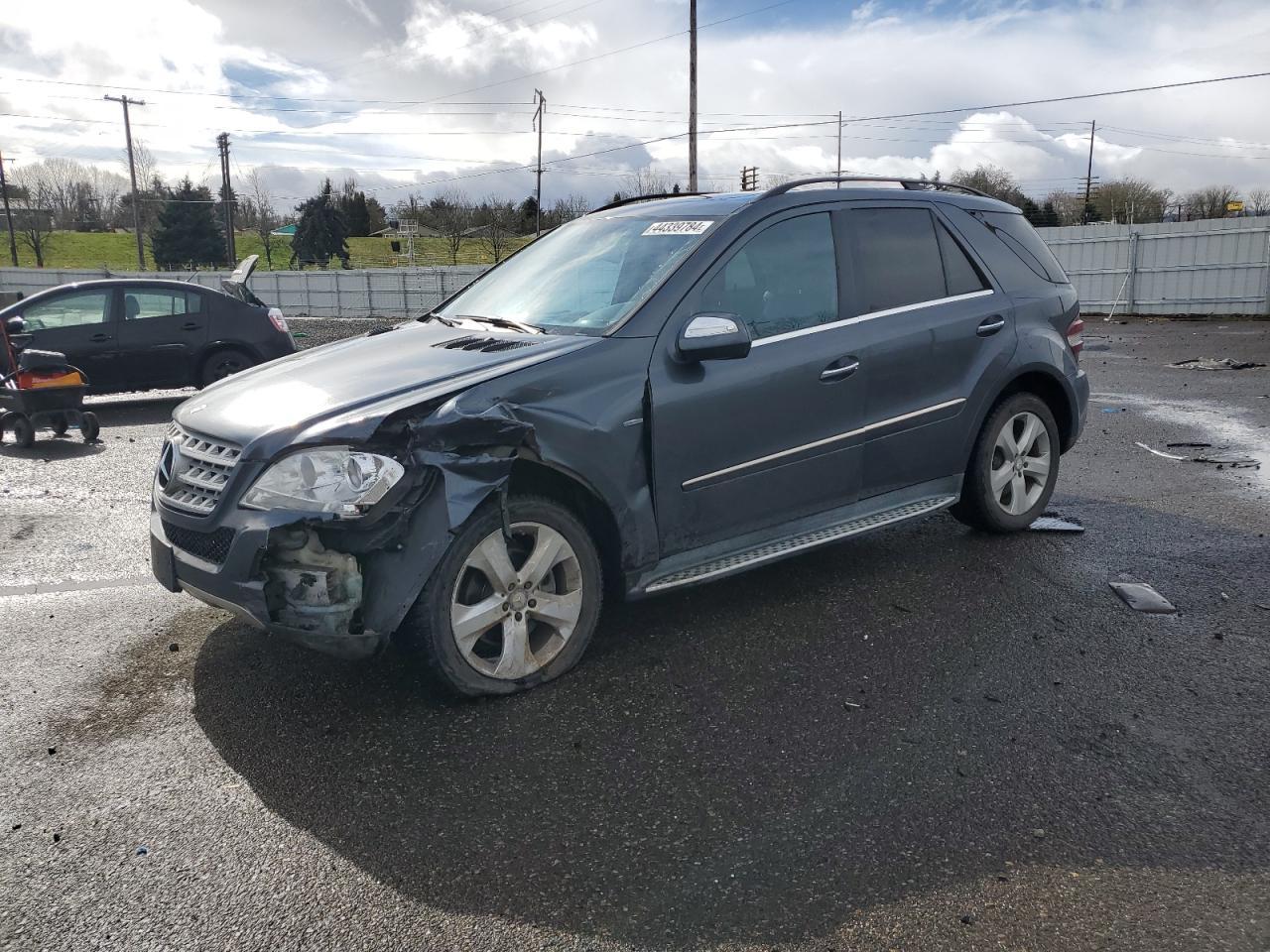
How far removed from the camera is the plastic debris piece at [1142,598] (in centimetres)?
462

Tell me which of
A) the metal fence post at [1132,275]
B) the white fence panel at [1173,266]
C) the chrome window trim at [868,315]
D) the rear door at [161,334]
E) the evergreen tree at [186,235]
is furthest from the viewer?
the evergreen tree at [186,235]

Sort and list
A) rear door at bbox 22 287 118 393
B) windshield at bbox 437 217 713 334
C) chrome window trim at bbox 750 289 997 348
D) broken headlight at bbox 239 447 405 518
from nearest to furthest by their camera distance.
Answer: broken headlight at bbox 239 447 405 518, windshield at bbox 437 217 713 334, chrome window trim at bbox 750 289 997 348, rear door at bbox 22 287 118 393

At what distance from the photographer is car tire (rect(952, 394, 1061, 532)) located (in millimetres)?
5414

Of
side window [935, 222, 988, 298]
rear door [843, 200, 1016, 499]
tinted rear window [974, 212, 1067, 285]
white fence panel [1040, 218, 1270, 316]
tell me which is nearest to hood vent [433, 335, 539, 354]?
rear door [843, 200, 1016, 499]

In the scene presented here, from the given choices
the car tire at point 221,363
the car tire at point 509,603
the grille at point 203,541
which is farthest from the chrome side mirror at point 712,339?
the car tire at point 221,363

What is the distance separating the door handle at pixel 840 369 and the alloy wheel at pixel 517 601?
1.49 meters

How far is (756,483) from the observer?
4262mm

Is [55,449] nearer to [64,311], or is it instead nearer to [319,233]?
[64,311]

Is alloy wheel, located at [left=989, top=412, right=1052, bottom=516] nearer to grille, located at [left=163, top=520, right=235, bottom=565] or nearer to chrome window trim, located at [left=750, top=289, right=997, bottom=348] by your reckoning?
chrome window trim, located at [left=750, top=289, right=997, bottom=348]

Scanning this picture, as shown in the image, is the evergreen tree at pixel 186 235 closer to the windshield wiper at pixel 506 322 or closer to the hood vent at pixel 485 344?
the windshield wiper at pixel 506 322

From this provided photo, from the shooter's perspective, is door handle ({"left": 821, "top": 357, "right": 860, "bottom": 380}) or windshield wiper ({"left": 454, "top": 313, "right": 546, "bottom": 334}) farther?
door handle ({"left": 821, "top": 357, "right": 860, "bottom": 380})

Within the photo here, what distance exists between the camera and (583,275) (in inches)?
181

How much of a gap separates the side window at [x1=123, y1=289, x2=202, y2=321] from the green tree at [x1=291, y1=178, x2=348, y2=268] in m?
72.2

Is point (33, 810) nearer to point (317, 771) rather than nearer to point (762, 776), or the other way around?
point (317, 771)
